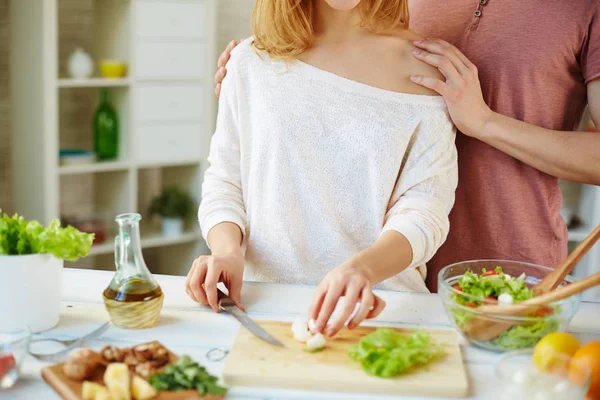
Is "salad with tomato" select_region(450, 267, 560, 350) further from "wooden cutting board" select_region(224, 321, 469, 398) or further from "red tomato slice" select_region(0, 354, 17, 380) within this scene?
"red tomato slice" select_region(0, 354, 17, 380)

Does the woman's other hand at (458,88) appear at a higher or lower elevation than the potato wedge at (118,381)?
higher

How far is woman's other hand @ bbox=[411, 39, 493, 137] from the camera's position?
5.24ft

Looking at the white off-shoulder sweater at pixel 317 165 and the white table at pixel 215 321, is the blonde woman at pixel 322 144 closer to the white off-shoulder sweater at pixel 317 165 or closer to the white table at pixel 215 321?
the white off-shoulder sweater at pixel 317 165

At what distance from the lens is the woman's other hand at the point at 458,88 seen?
1598 mm

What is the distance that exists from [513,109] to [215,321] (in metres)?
0.87

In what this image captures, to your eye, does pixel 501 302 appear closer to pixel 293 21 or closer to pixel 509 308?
pixel 509 308

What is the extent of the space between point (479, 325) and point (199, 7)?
9.66 ft

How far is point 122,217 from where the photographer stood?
1201 mm

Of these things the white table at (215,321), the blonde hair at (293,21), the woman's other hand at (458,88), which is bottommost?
the white table at (215,321)

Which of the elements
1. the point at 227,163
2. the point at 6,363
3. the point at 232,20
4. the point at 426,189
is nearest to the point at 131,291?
the point at 6,363

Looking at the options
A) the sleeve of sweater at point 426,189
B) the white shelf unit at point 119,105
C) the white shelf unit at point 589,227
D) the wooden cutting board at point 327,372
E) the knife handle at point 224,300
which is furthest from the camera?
the white shelf unit at point 589,227

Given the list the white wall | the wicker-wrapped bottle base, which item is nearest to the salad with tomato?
the wicker-wrapped bottle base

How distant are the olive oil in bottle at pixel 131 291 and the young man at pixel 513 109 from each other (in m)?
0.67

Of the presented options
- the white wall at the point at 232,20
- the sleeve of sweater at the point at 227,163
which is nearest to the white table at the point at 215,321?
the sleeve of sweater at the point at 227,163
